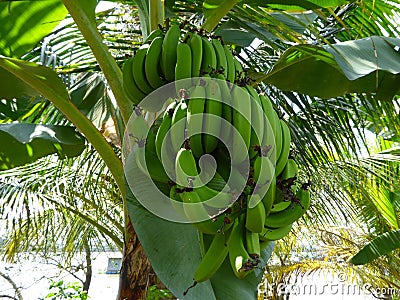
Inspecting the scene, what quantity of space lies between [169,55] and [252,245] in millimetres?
415

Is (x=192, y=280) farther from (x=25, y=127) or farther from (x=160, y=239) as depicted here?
(x=25, y=127)

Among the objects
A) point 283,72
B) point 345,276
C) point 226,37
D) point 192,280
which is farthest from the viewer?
point 345,276

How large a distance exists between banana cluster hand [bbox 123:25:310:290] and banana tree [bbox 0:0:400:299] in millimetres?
71

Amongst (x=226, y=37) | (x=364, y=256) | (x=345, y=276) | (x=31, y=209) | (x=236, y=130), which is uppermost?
(x=226, y=37)

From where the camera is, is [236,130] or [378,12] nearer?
[236,130]

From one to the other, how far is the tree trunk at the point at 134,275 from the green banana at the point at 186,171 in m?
0.40

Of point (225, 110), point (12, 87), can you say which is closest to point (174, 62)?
point (225, 110)

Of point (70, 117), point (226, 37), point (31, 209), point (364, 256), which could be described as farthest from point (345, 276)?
point (70, 117)

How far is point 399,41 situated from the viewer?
108cm

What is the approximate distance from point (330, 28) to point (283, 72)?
62 cm

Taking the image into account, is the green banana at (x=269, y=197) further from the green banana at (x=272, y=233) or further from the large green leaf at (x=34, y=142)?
the large green leaf at (x=34, y=142)

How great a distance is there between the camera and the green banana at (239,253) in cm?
62

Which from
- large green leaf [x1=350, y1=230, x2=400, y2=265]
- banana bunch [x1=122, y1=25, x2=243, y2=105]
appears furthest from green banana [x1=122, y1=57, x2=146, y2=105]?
large green leaf [x1=350, y1=230, x2=400, y2=265]

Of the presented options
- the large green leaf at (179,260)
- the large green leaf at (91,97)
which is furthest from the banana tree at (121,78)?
the large green leaf at (91,97)
